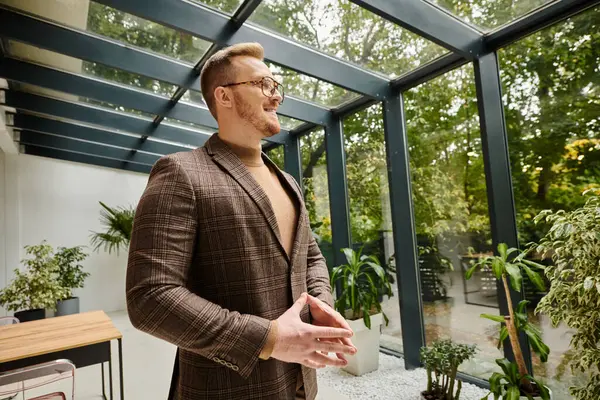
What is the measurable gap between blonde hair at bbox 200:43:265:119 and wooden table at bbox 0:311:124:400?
7.10ft

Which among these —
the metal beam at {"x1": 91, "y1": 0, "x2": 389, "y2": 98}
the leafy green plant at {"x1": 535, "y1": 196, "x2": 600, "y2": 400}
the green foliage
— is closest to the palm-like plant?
the metal beam at {"x1": 91, "y1": 0, "x2": 389, "y2": 98}

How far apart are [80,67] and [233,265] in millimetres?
4380

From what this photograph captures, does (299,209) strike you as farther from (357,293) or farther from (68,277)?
(68,277)

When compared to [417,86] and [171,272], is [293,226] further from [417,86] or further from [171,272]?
[417,86]

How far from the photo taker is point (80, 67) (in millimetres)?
4250

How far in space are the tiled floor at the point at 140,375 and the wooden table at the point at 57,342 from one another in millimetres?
→ 858

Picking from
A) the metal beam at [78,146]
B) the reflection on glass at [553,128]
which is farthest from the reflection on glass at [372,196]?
the metal beam at [78,146]

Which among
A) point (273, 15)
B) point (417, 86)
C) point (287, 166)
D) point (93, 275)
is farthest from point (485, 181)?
point (93, 275)

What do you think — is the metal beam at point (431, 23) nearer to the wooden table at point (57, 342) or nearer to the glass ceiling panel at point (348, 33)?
the glass ceiling panel at point (348, 33)

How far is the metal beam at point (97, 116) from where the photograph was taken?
196 inches

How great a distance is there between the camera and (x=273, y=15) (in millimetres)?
3012

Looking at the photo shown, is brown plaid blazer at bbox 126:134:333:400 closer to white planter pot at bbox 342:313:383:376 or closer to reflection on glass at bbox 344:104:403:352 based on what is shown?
white planter pot at bbox 342:313:383:376

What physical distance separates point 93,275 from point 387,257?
20.5 ft

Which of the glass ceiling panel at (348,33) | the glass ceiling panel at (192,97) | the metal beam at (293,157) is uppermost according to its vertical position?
the glass ceiling panel at (192,97)
